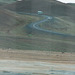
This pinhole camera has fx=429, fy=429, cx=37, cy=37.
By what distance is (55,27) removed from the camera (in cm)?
5412

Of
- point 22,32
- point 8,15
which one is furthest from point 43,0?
point 22,32

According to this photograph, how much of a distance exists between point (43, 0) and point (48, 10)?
343 cm

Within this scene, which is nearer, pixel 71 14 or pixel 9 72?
pixel 9 72

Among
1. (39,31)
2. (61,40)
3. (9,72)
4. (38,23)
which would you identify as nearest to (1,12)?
(38,23)

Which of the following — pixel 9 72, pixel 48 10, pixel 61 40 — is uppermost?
pixel 9 72

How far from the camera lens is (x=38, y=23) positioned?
177 ft

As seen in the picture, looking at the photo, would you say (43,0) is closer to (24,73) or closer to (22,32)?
(22,32)

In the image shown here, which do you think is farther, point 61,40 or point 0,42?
point 61,40

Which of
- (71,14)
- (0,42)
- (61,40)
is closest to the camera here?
(0,42)

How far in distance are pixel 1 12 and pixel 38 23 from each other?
483 cm

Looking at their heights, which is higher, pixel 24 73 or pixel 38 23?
pixel 24 73

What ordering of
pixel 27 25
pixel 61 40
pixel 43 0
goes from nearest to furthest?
1. pixel 61 40
2. pixel 27 25
3. pixel 43 0

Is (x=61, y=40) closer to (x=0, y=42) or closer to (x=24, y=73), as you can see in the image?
(x=0, y=42)

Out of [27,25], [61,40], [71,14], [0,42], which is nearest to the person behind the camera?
[0,42]
